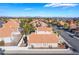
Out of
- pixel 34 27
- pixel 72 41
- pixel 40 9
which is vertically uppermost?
pixel 40 9

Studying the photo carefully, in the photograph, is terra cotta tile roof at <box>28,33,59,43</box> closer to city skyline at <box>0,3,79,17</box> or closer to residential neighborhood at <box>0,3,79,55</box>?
residential neighborhood at <box>0,3,79,55</box>

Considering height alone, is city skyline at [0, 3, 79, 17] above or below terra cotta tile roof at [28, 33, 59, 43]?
above

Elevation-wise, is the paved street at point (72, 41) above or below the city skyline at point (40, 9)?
below

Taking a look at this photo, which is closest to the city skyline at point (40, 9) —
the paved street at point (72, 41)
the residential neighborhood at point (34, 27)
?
the residential neighborhood at point (34, 27)

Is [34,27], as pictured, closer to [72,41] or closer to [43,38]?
[43,38]

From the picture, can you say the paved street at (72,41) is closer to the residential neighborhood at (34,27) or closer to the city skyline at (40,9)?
the residential neighborhood at (34,27)

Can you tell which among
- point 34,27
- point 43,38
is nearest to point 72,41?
point 43,38

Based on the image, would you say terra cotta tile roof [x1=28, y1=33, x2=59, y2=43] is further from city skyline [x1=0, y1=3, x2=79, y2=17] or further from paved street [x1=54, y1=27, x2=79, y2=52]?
city skyline [x1=0, y1=3, x2=79, y2=17]

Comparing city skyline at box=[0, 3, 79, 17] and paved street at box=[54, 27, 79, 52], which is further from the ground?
city skyline at box=[0, 3, 79, 17]

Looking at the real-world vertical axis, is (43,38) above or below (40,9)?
below

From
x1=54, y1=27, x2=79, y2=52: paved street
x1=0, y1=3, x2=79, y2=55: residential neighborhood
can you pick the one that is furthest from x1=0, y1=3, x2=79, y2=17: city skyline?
x1=54, y1=27, x2=79, y2=52: paved street

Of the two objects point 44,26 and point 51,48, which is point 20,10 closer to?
point 44,26

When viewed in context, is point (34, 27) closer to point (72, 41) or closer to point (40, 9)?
point (40, 9)
